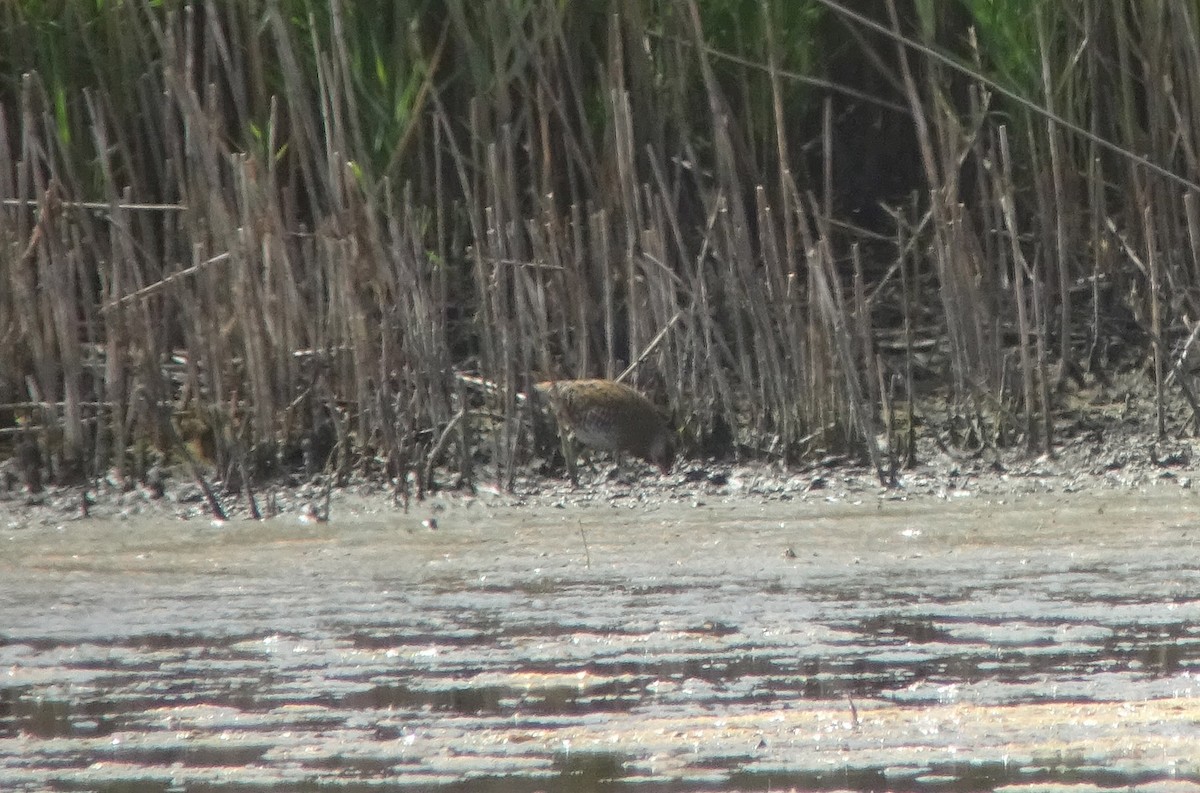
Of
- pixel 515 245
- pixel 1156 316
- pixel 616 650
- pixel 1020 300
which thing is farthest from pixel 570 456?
pixel 616 650

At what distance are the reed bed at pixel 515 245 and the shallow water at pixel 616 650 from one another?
611mm

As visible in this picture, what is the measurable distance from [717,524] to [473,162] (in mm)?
1736

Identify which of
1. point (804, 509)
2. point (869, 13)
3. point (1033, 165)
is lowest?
point (804, 509)

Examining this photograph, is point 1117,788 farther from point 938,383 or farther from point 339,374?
point 938,383

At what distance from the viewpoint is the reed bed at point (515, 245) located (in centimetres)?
617

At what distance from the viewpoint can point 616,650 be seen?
384 centimetres

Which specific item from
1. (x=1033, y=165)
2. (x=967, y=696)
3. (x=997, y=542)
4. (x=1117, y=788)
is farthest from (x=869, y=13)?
(x=1117, y=788)

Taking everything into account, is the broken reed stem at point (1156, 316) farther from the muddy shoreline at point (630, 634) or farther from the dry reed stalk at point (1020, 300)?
the dry reed stalk at point (1020, 300)

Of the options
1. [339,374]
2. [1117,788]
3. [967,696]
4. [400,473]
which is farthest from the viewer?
[339,374]

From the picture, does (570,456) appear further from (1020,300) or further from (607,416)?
(1020,300)

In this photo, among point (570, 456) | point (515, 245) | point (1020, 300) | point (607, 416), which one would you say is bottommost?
point (570, 456)

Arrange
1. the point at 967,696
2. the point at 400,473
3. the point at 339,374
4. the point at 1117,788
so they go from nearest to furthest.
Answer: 1. the point at 1117,788
2. the point at 967,696
3. the point at 400,473
4. the point at 339,374

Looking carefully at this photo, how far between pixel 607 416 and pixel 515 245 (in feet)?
2.01

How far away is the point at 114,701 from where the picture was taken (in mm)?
3529
